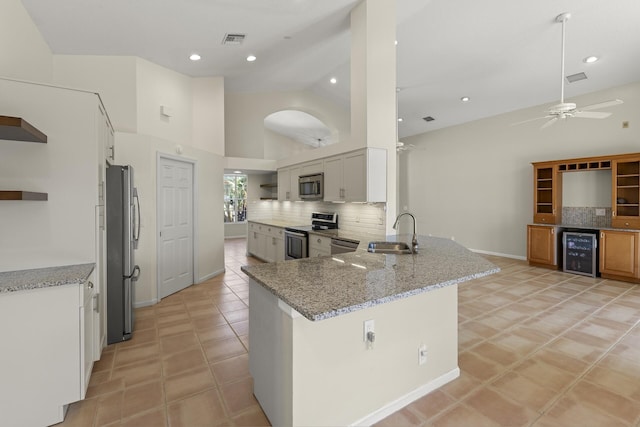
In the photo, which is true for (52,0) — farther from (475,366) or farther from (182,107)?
(475,366)

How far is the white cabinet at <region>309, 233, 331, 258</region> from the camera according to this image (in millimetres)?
4633

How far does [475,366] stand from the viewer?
99.7 inches

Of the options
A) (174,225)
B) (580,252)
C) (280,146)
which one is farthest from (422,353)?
(280,146)

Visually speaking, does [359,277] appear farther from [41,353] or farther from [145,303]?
[145,303]

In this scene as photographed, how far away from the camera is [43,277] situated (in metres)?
1.93

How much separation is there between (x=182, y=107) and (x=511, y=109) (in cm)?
675

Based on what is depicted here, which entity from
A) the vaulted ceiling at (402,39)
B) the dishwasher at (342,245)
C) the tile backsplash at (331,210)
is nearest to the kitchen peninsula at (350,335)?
the dishwasher at (342,245)

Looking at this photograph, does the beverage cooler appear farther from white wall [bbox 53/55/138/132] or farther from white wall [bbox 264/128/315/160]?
white wall [bbox 264/128/315/160]

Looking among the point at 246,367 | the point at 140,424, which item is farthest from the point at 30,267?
the point at 246,367

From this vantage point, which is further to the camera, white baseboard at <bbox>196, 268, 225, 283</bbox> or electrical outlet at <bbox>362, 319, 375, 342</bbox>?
white baseboard at <bbox>196, 268, 225, 283</bbox>

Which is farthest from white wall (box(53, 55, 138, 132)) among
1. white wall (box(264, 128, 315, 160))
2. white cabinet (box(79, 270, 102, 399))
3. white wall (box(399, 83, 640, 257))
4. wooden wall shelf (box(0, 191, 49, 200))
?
white wall (box(399, 83, 640, 257))

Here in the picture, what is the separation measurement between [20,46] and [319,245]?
4.09 meters

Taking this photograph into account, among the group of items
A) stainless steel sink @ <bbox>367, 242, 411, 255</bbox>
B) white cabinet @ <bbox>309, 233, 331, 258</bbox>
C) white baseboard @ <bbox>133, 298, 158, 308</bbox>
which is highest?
stainless steel sink @ <bbox>367, 242, 411, 255</bbox>

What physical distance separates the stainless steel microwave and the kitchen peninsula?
113 inches
